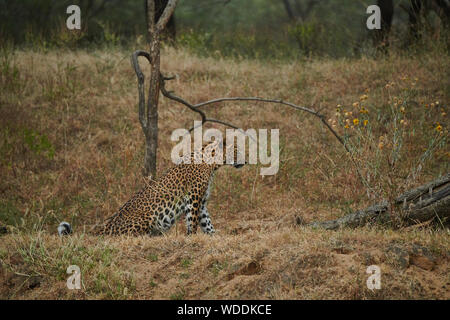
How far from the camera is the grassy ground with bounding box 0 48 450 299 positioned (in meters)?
4.89

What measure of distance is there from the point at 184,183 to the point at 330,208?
252 centimetres

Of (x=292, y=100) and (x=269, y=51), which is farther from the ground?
(x=269, y=51)

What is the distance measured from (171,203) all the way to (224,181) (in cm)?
250

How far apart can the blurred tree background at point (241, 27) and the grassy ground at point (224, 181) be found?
0.84m

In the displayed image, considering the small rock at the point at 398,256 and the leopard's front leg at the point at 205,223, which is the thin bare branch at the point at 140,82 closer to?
the leopard's front leg at the point at 205,223

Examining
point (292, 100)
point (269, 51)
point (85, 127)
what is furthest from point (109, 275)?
point (269, 51)

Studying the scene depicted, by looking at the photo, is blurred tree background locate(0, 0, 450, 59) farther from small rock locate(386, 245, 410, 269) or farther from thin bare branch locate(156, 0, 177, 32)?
small rock locate(386, 245, 410, 269)

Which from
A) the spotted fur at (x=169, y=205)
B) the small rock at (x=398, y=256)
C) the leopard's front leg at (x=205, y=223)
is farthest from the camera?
the leopard's front leg at (x=205, y=223)

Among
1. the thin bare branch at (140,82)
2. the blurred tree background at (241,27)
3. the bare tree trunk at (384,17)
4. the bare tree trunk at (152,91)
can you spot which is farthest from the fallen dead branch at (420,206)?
the bare tree trunk at (384,17)

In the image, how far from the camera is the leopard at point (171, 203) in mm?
6652

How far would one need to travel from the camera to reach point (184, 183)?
22.9 feet

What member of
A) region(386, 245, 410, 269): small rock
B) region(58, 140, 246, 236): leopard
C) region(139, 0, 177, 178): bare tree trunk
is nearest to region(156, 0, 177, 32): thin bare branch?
region(139, 0, 177, 178): bare tree trunk

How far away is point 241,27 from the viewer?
19109 mm
